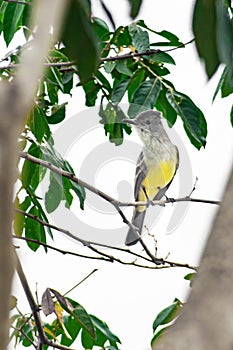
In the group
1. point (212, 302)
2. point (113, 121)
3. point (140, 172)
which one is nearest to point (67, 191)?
point (113, 121)

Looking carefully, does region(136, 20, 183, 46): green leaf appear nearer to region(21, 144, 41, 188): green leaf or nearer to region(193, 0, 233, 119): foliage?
region(21, 144, 41, 188): green leaf

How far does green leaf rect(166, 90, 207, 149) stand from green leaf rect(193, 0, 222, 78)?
121cm

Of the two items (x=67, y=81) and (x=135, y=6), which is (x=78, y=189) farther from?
(x=135, y=6)

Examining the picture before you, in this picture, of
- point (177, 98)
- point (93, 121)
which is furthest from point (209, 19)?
point (93, 121)

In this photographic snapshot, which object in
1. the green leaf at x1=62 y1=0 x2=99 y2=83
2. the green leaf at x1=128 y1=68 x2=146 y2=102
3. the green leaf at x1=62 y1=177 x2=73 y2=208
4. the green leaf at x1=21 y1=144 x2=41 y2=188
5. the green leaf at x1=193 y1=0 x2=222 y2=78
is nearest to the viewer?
the green leaf at x1=62 y1=0 x2=99 y2=83

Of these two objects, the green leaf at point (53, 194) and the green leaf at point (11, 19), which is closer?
the green leaf at point (11, 19)

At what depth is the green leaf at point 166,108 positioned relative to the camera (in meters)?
2.42

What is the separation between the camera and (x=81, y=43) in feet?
2.99

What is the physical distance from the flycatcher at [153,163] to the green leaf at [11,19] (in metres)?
1.38

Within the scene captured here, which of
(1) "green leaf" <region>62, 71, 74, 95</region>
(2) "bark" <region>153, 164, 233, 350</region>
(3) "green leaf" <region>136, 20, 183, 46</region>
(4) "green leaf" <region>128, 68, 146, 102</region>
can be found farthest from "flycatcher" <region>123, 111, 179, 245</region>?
(2) "bark" <region>153, 164, 233, 350</region>

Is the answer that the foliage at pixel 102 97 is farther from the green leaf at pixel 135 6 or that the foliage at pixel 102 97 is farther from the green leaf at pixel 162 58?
the green leaf at pixel 135 6

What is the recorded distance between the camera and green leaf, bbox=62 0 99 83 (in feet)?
2.95

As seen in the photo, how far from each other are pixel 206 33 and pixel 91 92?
1630mm

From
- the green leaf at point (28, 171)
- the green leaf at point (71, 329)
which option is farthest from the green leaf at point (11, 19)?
the green leaf at point (71, 329)
